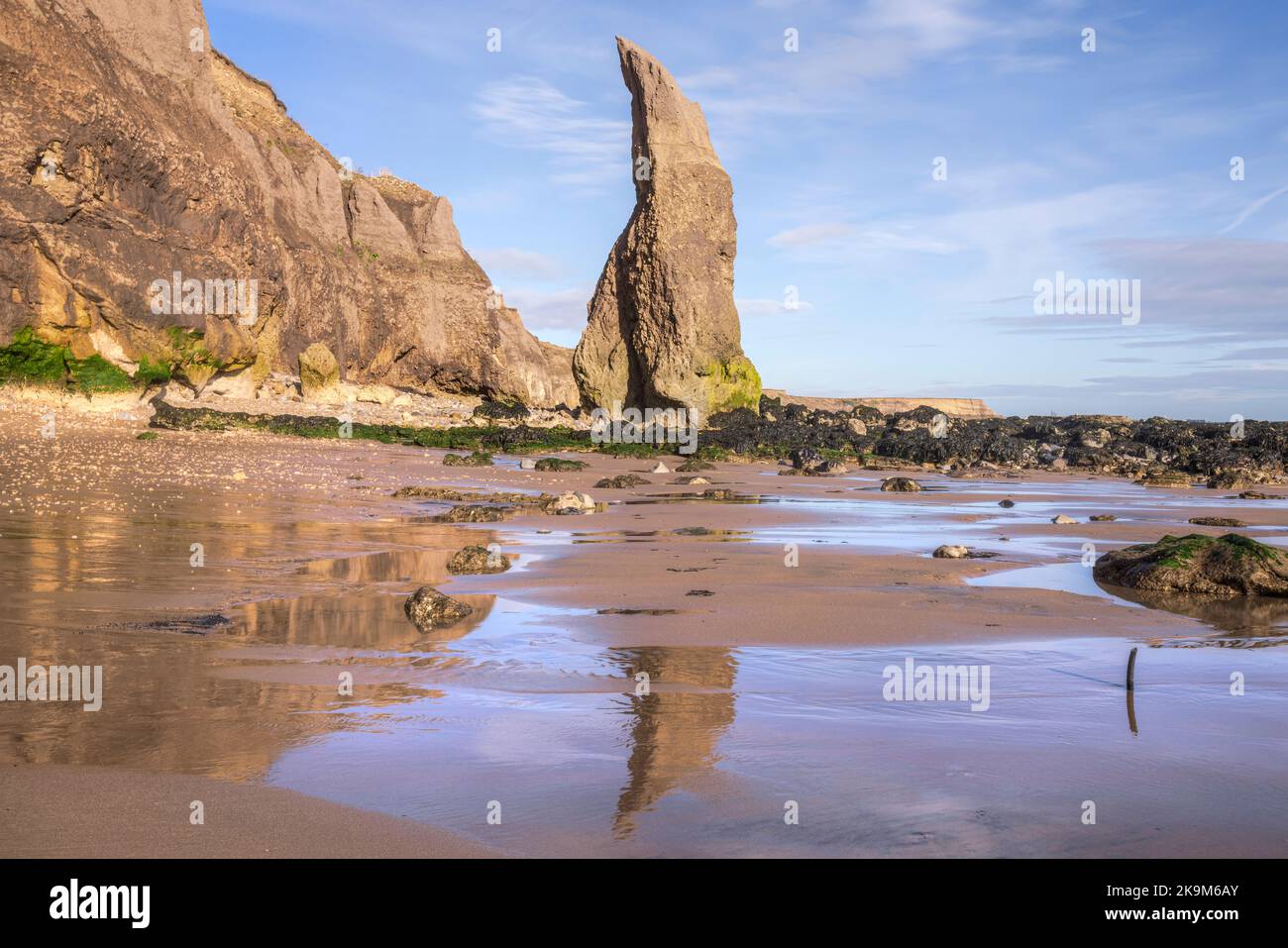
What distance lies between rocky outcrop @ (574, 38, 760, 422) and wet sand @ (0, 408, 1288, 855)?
22551 millimetres

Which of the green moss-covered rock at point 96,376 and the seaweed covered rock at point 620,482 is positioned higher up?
the green moss-covered rock at point 96,376

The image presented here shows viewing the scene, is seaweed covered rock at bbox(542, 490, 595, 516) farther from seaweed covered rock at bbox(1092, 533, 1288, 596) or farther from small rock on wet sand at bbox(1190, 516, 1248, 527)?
small rock on wet sand at bbox(1190, 516, 1248, 527)

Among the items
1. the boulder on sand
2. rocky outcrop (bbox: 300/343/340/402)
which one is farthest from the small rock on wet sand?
rocky outcrop (bbox: 300/343/340/402)

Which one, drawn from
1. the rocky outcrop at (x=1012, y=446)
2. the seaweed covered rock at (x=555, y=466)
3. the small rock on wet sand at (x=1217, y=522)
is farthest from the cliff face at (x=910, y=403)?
the small rock on wet sand at (x=1217, y=522)

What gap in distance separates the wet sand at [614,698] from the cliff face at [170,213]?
11.3 metres

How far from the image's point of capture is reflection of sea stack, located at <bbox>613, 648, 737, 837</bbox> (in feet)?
10.6

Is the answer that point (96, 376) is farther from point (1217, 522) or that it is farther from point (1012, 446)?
point (1012, 446)

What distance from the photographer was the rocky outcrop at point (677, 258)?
3139 cm

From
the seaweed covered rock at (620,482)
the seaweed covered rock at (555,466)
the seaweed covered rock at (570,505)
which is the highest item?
the seaweed covered rock at (555,466)

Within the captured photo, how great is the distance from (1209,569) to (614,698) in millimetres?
5230

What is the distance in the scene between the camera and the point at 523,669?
15.8ft

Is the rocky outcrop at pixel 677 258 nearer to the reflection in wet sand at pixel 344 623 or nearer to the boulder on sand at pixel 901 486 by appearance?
the boulder on sand at pixel 901 486
